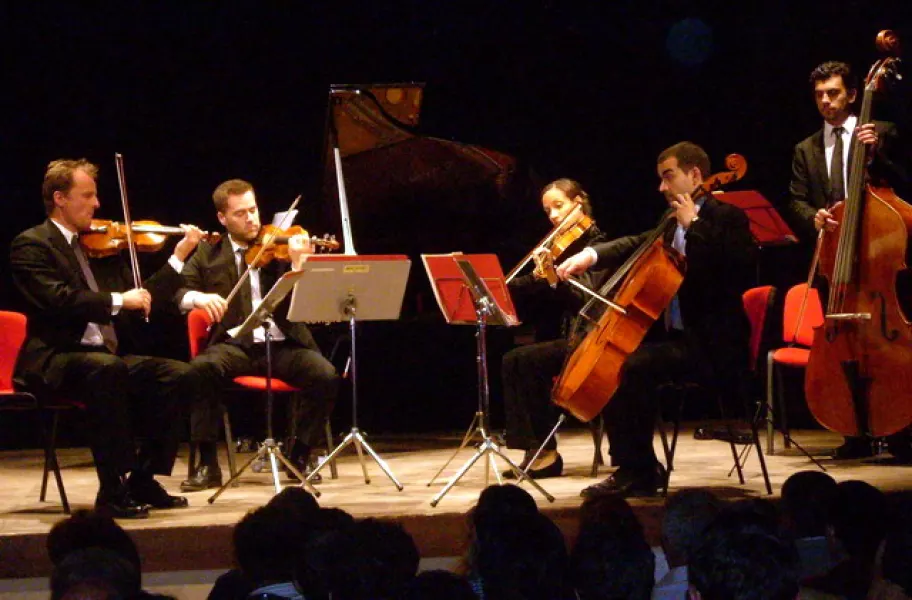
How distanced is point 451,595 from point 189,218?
5.60 metres

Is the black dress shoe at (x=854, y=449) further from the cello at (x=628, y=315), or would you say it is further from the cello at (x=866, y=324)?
the cello at (x=628, y=315)

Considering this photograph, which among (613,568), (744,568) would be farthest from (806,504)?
(744,568)

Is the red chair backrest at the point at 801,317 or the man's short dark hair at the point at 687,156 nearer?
the man's short dark hair at the point at 687,156

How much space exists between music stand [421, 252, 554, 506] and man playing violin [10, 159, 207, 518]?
113cm

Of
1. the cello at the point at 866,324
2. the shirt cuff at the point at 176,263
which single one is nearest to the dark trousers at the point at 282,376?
the shirt cuff at the point at 176,263

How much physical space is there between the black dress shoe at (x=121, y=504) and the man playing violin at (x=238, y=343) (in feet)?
2.20

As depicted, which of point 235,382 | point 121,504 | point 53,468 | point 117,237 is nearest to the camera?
point 121,504

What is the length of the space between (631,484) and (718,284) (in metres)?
0.86

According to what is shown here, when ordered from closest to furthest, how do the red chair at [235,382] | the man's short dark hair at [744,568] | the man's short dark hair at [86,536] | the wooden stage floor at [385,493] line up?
the man's short dark hair at [744,568]
the man's short dark hair at [86,536]
the wooden stage floor at [385,493]
the red chair at [235,382]

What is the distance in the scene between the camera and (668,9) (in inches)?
332

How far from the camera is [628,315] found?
5180mm

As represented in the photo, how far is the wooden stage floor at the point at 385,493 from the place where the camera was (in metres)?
4.76

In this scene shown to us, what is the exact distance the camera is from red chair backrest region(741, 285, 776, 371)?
557cm

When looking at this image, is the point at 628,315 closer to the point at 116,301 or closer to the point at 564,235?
the point at 564,235
